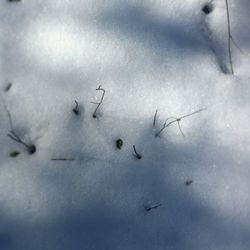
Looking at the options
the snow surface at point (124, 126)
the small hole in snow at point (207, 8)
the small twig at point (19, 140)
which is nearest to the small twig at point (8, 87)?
the snow surface at point (124, 126)

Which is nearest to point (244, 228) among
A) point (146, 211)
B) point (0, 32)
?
point (146, 211)

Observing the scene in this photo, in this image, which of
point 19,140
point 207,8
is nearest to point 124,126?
point 19,140

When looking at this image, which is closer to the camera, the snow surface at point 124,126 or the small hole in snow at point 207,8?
the snow surface at point 124,126

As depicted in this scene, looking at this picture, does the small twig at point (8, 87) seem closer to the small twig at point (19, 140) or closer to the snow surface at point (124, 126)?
the snow surface at point (124, 126)

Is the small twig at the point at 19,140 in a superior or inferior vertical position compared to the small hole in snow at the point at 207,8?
inferior

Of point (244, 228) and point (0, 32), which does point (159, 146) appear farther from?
point (0, 32)

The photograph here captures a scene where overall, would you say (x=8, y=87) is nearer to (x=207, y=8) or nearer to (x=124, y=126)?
(x=124, y=126)

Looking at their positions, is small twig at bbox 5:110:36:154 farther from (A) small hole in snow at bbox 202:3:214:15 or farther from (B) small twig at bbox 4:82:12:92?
(A) small hole in snow at bbox 202:3:214:15

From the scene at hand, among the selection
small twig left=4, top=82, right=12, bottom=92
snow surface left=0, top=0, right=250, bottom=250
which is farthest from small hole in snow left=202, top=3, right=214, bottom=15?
small twig left=4, top=82, right=12, bottom=92
